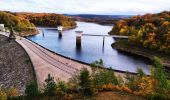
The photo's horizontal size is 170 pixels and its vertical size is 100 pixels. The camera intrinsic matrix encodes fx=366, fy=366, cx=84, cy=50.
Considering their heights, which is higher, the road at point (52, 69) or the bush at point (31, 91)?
the bush at point (31, 91)

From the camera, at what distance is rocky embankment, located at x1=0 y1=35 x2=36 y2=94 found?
53250 millimetres

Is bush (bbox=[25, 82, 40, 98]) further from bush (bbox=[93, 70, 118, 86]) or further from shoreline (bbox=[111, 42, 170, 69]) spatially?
shoreline (bbox=[111, 42, 170, 69])

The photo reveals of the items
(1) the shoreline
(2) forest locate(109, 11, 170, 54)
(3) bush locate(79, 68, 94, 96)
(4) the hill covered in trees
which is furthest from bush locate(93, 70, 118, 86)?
(4) the hill covered in trees

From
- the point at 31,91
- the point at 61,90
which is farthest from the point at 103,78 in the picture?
the point at 31,91

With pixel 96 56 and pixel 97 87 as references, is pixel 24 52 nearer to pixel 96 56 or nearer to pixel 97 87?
pixel 96 56

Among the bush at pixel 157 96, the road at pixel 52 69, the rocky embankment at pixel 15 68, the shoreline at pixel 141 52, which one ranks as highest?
the bush at pixel 157 96

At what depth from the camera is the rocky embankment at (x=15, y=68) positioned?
53250 millimetres

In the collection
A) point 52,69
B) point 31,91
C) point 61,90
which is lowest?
point 52,69

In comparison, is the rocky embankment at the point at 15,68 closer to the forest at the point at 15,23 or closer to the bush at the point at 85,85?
the bush at the point at 85,85

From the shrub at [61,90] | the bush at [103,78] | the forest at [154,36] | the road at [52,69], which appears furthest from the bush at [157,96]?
the forest at [154,36]

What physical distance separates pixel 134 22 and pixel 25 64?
2923 inches

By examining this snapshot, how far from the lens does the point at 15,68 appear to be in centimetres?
6462

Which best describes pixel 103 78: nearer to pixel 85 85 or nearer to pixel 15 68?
pixel 85 85

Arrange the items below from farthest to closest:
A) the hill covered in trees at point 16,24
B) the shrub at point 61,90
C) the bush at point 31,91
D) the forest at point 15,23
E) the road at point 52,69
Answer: the forest at point 15,23 → the hill covered in trees at point 16,24 → the road at point 52,69 → the shrub at point 61,90 → the bush at point 31,91
